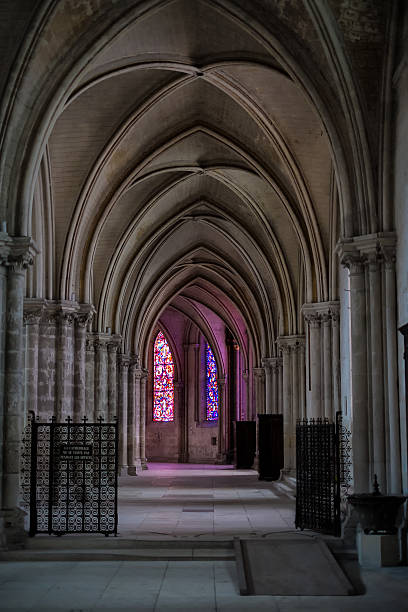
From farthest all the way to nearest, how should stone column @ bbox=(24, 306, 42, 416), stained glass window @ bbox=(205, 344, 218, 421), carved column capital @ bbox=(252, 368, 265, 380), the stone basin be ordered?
stained glass window @ bbox=(205, 344, 218, 421), carved column capital @ bbox=(252, 368, 265, 380), stone column @ bbox=(24, 306, 42, 416), the stone basin

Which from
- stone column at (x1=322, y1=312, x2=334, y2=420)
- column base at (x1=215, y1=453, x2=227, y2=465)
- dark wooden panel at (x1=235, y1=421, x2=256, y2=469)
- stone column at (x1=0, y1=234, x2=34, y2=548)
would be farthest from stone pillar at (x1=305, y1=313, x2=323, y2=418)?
column base at (x1=215, y1=453, x2=227, y2=465)

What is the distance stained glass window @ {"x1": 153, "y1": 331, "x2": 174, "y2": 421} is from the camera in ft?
162

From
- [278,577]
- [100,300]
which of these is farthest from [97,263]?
[278,577]

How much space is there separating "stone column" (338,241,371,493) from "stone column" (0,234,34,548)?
532 centimetres

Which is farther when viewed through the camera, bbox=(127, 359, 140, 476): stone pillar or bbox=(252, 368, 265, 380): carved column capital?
bbox=(252, 368, 265, 380): carved column capital

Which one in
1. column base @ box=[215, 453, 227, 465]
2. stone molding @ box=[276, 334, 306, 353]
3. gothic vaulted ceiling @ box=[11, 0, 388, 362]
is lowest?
column base @ box=[215, 453, 227, 465]

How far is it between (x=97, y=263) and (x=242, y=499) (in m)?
8.98

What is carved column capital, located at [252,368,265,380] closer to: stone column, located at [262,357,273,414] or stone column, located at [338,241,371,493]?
stone column, located at [262,357,273,414]

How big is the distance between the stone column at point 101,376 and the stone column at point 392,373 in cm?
1435

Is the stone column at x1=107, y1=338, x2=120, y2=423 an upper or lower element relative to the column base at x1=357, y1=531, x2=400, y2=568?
upper

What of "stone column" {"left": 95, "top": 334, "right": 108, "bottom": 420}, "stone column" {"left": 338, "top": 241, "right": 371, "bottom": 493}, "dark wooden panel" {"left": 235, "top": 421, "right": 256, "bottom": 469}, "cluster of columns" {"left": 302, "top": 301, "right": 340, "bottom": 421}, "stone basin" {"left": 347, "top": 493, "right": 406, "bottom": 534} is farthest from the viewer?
"dark wooden panel" {"left": 235, "top": 421, "right": 256, "bottom": 469}

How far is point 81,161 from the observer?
65.1 ft

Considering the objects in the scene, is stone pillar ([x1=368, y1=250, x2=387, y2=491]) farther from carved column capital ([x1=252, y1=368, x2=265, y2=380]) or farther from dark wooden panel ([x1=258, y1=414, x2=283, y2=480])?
carved column capital ([x1=252, y1=368, x2=265, y2=380])

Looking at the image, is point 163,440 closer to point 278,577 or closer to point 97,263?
point 97,263
